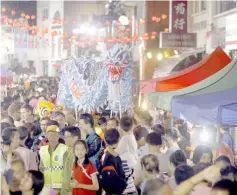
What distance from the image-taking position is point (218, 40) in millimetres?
17078

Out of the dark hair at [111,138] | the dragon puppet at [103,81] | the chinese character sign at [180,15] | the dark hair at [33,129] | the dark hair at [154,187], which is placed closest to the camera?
the dark hair at [154,187]

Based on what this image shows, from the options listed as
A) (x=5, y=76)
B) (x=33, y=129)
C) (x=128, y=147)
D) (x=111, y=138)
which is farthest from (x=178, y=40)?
(x=111, y=138)

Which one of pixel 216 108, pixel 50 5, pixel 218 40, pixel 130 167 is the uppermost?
pixel 50 5

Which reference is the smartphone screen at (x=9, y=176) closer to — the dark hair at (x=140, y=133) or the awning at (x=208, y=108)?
the awning at (x=208, y=108)

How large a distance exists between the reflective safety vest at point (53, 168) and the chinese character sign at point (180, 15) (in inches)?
576

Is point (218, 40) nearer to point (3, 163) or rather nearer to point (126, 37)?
point (3, 163)

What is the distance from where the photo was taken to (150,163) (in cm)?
603

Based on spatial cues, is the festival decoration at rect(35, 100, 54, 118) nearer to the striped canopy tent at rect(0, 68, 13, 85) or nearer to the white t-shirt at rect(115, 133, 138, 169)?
the white t-shirt at rect(115, 133, 138, 169)

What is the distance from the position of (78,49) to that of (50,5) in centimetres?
669

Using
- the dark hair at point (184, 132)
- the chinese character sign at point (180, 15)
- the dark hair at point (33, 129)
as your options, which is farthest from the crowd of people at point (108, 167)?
the chinese character sign at point (180, 15)

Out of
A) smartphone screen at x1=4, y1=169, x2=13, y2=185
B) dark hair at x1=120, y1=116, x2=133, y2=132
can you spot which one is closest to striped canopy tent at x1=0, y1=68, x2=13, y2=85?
dark hair at x1=120, y1=116, x2=133, y2=132

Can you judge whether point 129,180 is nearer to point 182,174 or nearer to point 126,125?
point 182,174

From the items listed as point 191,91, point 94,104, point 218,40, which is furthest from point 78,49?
point 191,91

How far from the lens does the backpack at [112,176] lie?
6.18 metres
